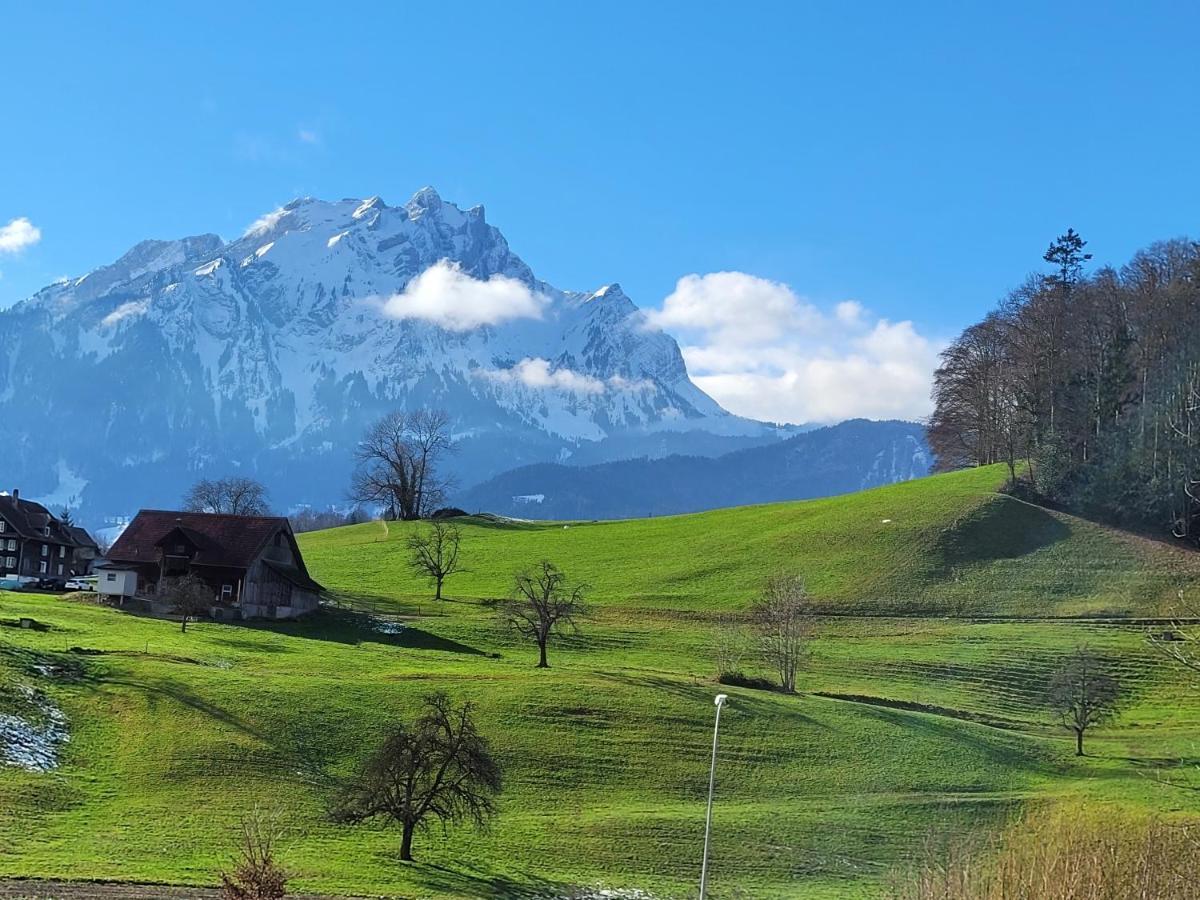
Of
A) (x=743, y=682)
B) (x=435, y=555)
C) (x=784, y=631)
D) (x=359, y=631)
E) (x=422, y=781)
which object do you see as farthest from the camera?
(x=435, y=555)

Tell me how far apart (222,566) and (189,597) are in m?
11.8

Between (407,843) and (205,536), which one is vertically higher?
(205,536)

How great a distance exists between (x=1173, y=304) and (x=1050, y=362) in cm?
1145

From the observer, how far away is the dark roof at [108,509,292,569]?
85.4 meters

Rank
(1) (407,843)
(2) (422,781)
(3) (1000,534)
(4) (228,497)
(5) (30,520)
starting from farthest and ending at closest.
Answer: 1. (4) (228,497)
2. (5) (30,520)
3. (3) (1000,534)
4. (2) (422,781)
5. (1) (407,843)

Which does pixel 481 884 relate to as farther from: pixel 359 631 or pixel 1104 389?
pixel 1104 389

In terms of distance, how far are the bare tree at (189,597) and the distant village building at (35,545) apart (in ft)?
173

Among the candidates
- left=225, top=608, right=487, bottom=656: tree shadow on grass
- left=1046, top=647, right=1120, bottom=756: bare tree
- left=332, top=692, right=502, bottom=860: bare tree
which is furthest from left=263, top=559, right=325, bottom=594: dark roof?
left=1046, top=647, right=1120, bottom=756: bare tree

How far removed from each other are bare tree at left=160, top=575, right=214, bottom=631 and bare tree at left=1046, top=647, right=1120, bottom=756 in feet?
163

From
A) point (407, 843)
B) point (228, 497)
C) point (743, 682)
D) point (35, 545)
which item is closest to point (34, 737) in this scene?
point (407, 843)

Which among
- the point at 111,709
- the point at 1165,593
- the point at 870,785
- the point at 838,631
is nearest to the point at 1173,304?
the point at 1165,593

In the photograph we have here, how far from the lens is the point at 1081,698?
57.3 metres

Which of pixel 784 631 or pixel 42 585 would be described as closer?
pixel 784 631

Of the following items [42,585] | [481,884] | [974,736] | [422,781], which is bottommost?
[481,884]
